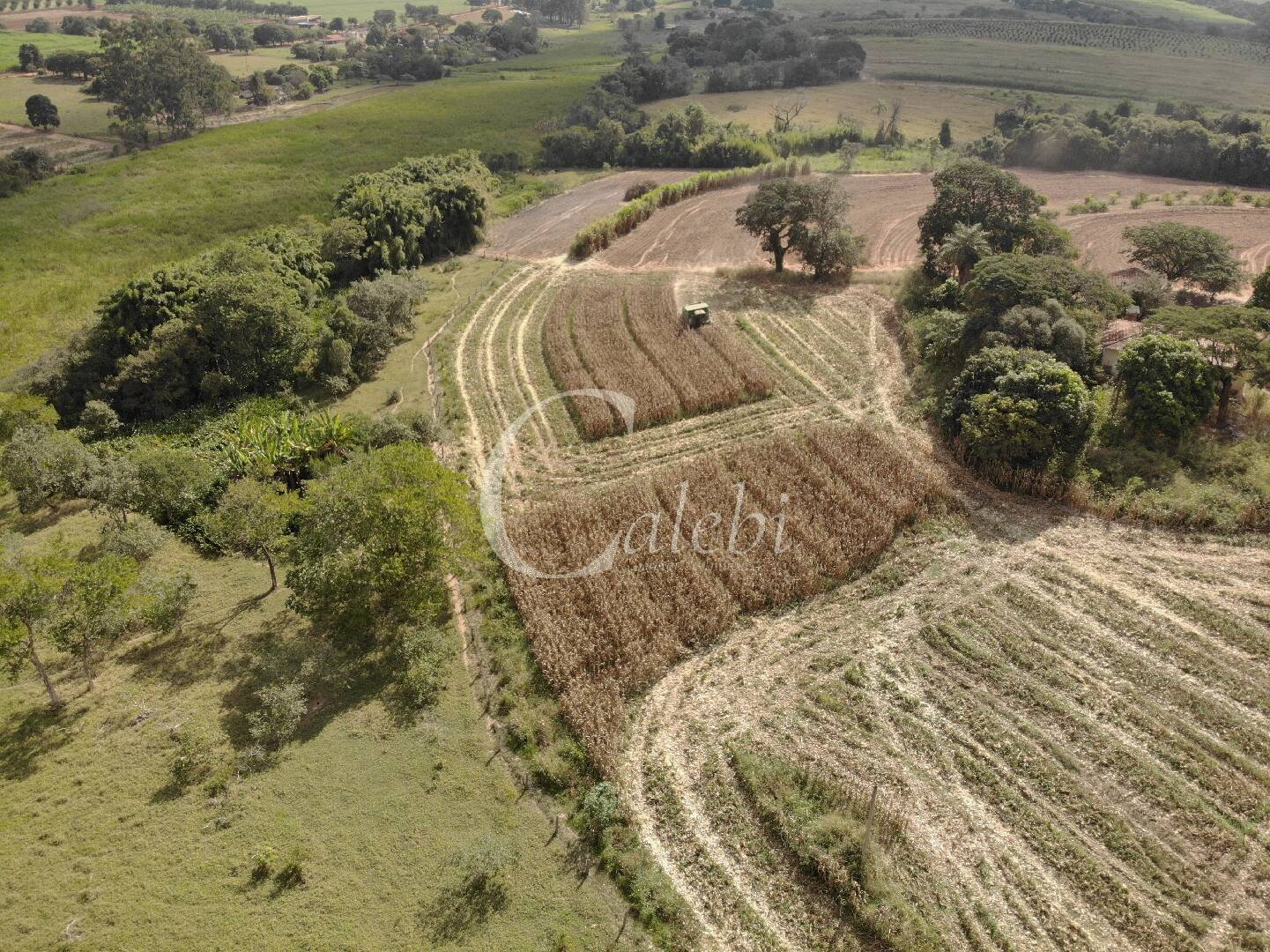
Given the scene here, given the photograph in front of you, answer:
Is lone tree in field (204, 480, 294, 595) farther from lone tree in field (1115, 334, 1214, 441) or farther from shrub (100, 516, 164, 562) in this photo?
lone tree in field (1115, 334, 1214, 441)

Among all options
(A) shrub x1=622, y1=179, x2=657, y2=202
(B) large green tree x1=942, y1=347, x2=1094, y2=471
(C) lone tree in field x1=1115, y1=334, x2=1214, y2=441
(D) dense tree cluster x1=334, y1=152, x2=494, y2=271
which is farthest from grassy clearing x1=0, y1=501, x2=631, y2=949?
(A) shrub x1=622, y1=179, x2=657, y2=202

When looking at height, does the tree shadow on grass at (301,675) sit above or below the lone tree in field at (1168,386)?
below

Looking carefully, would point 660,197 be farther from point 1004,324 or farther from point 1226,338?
point 1226,338

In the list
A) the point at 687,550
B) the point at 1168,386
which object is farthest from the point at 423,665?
the point at 1168,386

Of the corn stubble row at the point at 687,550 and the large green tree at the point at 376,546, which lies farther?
the corn stubble row at the point at 687,550

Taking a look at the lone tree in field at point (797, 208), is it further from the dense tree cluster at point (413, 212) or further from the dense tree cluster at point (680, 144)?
the dense tree cluster at point (680, 144)

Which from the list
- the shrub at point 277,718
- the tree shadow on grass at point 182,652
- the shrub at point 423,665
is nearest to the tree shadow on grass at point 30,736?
the tree shadow on grass at point 182,652

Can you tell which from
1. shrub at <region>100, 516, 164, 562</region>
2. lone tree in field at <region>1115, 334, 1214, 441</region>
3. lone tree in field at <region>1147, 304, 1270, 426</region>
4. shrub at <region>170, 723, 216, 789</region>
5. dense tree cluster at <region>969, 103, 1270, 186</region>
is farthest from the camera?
dense tree cluster at <region>969, 103, 1270, 186</region>
